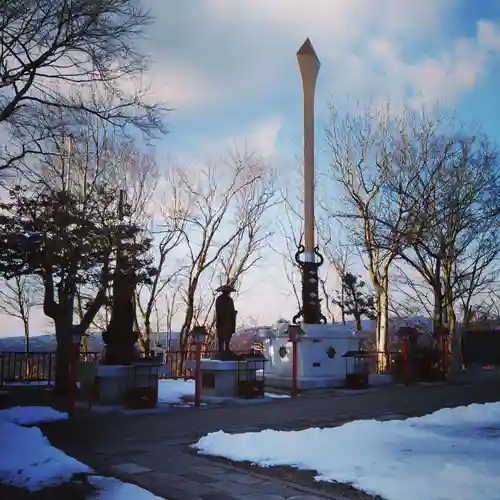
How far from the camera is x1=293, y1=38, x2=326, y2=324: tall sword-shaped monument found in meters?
21.5

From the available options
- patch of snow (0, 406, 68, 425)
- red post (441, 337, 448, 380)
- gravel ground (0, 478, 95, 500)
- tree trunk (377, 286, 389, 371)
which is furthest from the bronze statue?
tree trunk (377, 286, 389, 371)

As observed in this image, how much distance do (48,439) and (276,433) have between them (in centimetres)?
348

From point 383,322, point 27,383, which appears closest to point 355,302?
point 383,322

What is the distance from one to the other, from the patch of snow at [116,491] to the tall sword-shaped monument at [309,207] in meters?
15.5

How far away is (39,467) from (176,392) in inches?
367

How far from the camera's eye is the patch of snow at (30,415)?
10898 mm

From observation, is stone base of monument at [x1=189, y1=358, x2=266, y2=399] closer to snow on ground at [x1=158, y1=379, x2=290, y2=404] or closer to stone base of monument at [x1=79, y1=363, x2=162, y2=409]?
snow on ground at [x1=158, y1=379, x2=290, y2=404]

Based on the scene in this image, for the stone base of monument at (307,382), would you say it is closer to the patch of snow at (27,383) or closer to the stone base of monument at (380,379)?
the stone base of monument at (380,379)

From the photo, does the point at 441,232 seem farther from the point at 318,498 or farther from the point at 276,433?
the point at 318,498

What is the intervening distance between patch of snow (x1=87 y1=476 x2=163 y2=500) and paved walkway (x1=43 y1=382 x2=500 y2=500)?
18 centimetres

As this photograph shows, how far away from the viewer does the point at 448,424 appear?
33.0ft

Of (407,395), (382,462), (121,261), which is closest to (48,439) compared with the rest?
(382,462)

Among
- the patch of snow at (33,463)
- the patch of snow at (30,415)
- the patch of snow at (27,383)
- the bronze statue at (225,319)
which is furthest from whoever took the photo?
the patch of snow at (27,383)

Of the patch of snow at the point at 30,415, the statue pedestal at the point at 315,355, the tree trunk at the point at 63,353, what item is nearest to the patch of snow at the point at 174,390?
the tree trunk at the point at 63,353
